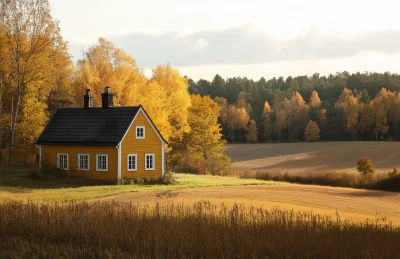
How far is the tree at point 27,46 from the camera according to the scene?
142ft

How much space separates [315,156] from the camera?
9781 cm

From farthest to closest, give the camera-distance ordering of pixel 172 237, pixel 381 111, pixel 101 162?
1. pixel 381 111
2. pixel 101 162
3. pixel 172 237

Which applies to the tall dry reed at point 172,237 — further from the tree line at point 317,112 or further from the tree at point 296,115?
the tree at point 296,115

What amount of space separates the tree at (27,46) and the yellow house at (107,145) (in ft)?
13.2

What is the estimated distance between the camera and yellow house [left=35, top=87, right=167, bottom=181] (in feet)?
130

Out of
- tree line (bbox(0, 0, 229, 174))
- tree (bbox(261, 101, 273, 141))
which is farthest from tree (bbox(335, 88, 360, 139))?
tree line (bbox(0, 0, 229, 174))

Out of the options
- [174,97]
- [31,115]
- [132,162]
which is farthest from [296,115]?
[132,162]

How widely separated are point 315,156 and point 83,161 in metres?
64.3

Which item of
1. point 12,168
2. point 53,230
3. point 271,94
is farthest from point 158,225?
point 271,94

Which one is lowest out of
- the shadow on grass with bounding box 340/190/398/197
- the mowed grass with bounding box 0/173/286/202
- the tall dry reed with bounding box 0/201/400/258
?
the shadow on grass with bounding box 340/190/398/197

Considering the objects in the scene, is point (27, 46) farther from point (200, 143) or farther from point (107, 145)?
point (200, 143)

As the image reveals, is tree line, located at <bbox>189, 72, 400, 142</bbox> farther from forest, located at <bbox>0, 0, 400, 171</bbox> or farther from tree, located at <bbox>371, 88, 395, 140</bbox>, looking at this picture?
forest, located at <bbox>0, 0, 400, 171</bbox>

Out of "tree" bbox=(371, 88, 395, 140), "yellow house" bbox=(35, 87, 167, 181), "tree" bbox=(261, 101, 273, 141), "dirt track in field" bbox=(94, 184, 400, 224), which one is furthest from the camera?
"tree" bbox=(261, 101, 273, 141)

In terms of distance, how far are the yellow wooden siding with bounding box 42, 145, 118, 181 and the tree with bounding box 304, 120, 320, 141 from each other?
284 ft
